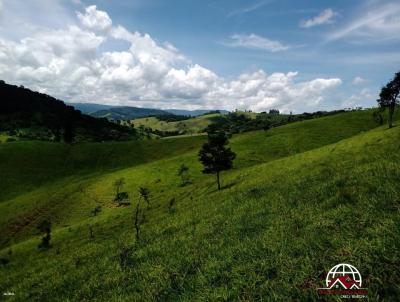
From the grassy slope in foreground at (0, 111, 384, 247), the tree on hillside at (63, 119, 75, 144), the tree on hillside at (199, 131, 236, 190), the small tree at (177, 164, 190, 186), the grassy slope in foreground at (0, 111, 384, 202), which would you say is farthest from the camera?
the tree on hillside at (63, 119, 75, 144)

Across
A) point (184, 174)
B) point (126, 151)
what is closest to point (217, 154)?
point (184, 174)

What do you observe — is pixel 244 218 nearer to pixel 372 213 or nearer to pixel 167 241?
pixel 167 241

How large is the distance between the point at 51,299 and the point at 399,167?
18.0 metres

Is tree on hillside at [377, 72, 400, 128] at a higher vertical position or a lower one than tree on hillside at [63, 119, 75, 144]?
higher

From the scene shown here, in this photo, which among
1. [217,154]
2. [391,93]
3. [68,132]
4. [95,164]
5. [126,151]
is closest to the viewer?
[217,154]

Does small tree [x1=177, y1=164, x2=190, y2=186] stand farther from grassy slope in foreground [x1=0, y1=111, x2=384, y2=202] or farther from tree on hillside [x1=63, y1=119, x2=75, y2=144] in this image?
tree on hillside [x1=63, y1=119, x2=75, y2=144]

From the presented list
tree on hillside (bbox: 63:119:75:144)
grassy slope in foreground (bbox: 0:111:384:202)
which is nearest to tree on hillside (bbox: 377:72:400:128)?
grassy slope in foreground (bbox: 0:111:384:202)

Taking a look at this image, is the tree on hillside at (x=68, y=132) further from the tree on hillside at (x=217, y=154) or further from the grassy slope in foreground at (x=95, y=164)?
the tree on hillside at (x=217, y=154)

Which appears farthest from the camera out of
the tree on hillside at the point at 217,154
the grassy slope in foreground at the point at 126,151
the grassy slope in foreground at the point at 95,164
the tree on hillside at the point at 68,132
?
the tree on hillside at the point at 68,132

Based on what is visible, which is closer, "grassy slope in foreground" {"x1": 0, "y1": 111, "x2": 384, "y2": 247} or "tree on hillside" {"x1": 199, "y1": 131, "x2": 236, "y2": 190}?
"tree on hillside" {"x1": 199, "y1": 131, "x2": 236, "y2": 190}

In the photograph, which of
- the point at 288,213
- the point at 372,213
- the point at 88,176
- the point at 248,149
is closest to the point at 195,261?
the point at 288,213

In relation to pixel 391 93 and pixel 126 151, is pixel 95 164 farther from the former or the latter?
pixel 391 93

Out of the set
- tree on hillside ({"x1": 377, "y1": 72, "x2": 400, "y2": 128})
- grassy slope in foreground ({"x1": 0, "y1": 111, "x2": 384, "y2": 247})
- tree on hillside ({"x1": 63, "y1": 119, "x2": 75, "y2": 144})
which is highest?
tree on hillside ({"x1": 377, "y1": 72, "x2": 400, "y2": 128})

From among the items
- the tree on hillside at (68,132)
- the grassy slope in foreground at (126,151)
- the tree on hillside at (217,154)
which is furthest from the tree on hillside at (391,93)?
the tree on hillside at (68,132)
